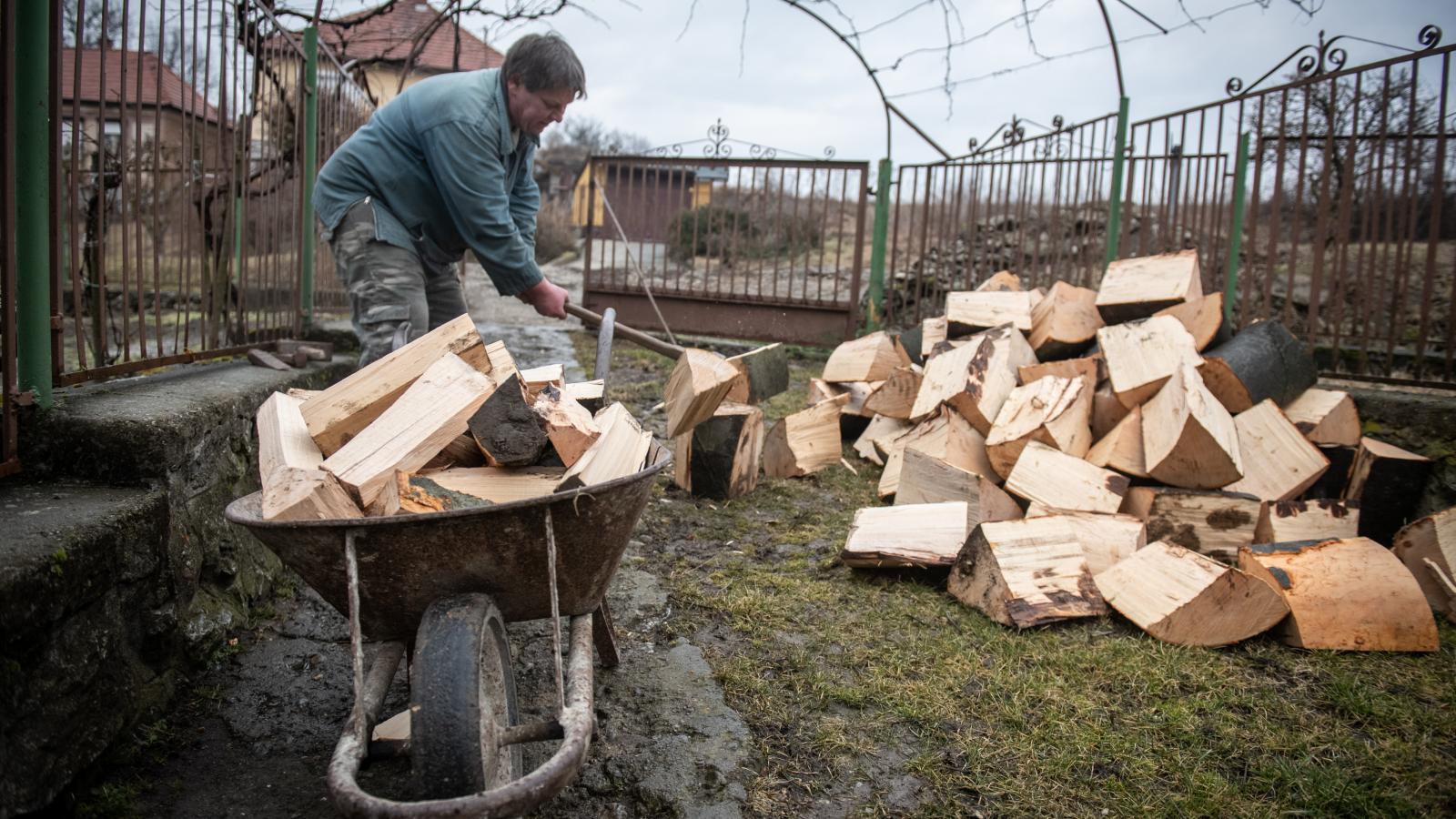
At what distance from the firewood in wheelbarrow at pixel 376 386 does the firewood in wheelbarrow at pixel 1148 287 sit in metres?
3.26

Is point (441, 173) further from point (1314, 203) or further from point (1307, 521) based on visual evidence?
point (1314, 203)

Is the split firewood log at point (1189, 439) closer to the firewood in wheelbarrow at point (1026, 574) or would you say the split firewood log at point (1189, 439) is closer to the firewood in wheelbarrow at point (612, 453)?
the firewood in wheelbarrow at point (1026, 574)

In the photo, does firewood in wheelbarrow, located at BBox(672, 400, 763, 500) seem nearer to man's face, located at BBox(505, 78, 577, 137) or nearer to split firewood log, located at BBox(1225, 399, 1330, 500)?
man's face, located at BBox(505, 78, 577, 137)

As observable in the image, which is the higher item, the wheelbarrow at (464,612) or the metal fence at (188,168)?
the metal fence at (188,168)

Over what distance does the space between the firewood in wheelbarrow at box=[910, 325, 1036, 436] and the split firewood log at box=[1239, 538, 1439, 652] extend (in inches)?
54.0

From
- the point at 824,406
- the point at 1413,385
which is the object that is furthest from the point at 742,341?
the point at 1413,385

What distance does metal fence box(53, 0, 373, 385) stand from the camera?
2.47 metres

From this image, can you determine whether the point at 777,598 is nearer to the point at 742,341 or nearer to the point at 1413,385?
the point at 1413,385

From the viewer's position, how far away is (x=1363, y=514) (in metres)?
3.27

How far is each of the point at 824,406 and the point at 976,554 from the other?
1.79 metres

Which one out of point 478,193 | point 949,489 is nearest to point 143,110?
point 478,193

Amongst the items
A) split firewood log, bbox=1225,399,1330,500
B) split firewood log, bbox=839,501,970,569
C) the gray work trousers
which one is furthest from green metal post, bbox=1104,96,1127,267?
the gray work trousers

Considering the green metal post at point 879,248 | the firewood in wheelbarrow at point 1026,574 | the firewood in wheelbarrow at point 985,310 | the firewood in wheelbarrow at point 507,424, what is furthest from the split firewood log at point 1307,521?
the green metal post at point 879,248

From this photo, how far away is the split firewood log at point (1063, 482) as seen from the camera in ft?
10.2
